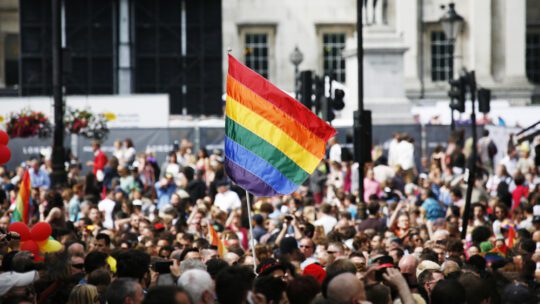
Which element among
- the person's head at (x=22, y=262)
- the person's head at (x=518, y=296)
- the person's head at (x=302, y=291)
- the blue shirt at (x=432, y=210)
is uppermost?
the person's head at (x=302, y=291)

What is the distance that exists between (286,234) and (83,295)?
9396mm

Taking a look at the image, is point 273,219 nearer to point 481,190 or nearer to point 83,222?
point 83,222

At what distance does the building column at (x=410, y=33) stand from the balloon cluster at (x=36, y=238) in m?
39.5

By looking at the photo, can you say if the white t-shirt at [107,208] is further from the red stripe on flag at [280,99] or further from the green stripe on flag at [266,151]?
the green stripe on flag at [266,151]

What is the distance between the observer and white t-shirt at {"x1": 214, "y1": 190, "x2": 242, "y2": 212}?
2636cm

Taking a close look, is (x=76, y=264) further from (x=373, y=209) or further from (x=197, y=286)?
(x=373, y=209)

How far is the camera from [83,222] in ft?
74.0

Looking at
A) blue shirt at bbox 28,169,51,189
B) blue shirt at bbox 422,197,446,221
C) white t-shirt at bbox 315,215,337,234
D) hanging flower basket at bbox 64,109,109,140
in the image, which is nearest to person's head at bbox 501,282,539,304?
white t-shirt at bbox 315,215,337,234

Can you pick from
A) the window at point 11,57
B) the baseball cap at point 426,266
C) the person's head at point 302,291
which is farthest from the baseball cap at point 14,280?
the window at point 11,57

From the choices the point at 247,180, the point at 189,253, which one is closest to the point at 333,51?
the point at 247,180

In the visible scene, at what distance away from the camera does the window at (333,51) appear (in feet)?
183

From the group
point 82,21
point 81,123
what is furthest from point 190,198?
point 82,21

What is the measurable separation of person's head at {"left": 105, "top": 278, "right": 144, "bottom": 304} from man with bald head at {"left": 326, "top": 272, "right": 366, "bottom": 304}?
1412mm

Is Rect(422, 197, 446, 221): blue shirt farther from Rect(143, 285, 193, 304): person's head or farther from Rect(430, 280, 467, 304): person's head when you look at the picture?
Rect(143, 285, 193, 304): person's head
